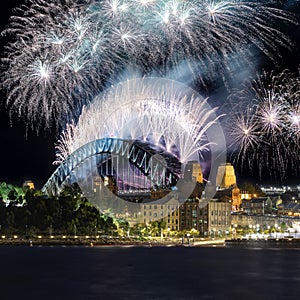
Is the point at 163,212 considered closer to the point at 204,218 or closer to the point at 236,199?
the point at 204,218

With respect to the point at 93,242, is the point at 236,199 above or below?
above

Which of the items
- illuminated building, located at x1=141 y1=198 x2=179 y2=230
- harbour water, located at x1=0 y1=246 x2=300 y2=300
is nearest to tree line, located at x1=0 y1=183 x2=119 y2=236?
harbour water, located at x1=0 y1=246 x2=300 y2=300

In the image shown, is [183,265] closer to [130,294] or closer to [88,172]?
[130,294]

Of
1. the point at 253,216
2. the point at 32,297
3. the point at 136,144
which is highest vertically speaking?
the point at 136,144

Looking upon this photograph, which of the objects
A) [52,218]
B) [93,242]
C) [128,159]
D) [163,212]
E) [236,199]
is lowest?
[93,242]

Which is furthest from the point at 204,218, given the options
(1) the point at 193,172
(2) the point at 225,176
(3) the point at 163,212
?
(2) the point at 225,176

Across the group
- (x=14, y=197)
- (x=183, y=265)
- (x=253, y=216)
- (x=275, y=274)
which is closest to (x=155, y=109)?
(x=183, y=265)
